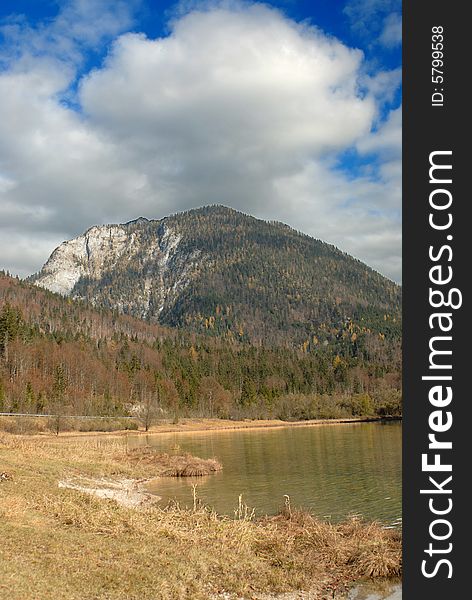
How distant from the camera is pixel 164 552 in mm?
17406

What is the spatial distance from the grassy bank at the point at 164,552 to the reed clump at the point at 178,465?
1885cm

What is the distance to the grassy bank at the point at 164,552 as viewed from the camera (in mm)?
14039

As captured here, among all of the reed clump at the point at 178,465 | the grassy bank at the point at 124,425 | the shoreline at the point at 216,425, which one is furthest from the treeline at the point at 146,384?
the reed clump at the point at 178,465

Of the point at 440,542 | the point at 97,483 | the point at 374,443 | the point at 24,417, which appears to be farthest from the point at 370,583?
the point at 24,417

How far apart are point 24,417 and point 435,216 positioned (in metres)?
92.1

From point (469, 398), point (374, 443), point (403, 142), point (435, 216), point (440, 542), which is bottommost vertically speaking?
point (374, 443)

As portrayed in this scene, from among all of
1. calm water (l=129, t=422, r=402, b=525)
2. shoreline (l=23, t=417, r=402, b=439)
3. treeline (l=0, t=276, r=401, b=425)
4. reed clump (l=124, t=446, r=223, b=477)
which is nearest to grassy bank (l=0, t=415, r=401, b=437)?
shoreline (l=23, t=417, r=402, b=439)

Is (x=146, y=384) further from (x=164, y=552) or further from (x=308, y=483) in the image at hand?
(x=164, y=552)

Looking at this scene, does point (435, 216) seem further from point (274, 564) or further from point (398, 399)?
point (398, 399)

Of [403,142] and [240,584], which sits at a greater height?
[403,142]

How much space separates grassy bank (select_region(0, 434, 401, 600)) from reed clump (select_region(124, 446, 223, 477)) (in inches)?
742

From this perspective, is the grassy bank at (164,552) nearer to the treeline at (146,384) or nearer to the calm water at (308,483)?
the calm water at (308,483)

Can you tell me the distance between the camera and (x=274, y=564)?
18.1 meters

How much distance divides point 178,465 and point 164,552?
29.1m
